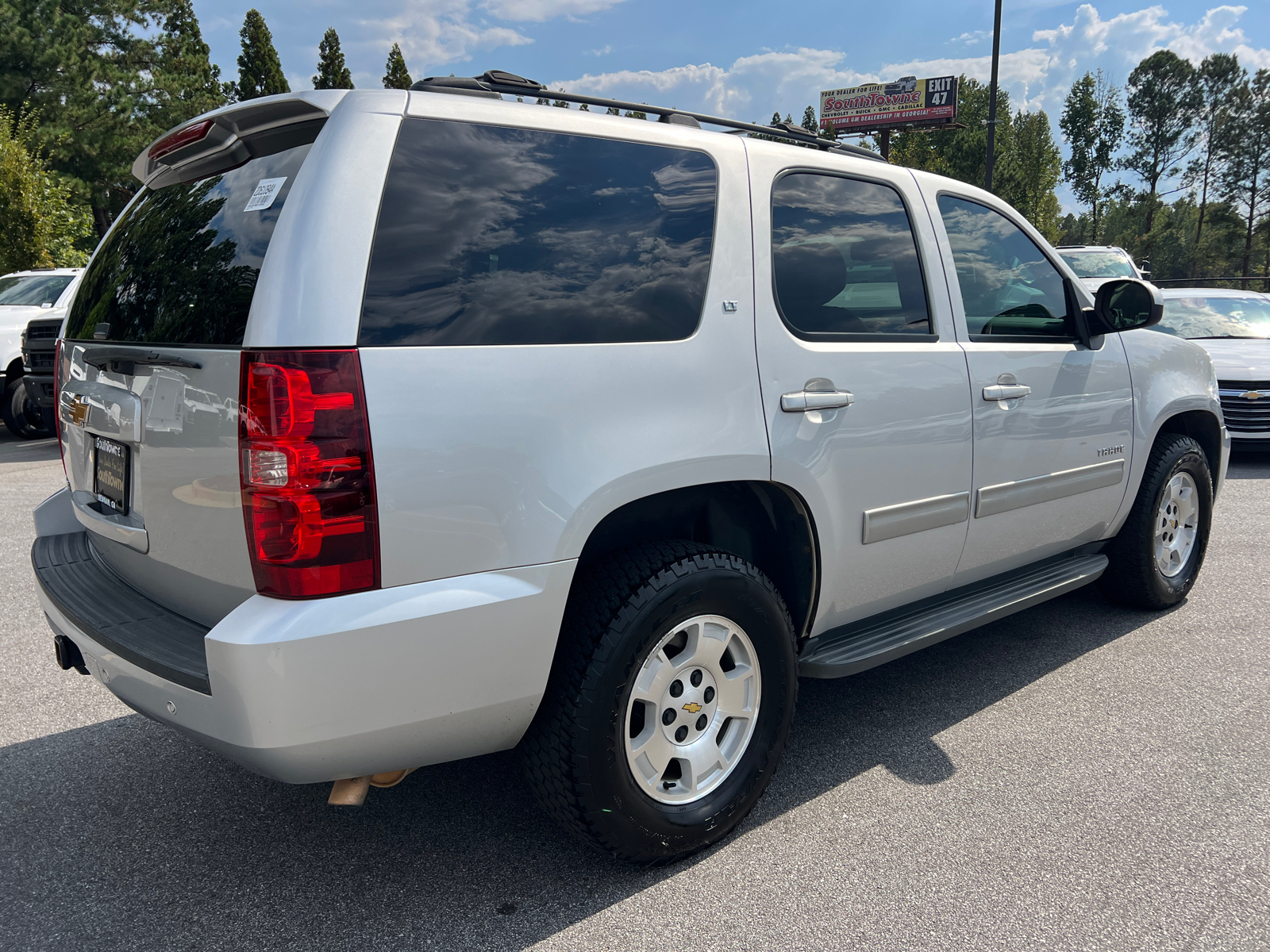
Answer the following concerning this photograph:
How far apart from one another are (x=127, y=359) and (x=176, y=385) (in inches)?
11.4

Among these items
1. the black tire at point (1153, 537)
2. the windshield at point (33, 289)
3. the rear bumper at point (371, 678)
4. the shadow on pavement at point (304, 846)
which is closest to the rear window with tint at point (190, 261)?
the rear bumper at point (371, 678)

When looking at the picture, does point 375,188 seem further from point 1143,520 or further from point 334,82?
point 334,82

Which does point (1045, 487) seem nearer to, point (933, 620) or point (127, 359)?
point (933, 620)

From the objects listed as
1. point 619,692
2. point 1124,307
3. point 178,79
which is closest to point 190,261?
point 619,692

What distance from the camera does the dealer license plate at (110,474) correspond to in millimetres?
2396

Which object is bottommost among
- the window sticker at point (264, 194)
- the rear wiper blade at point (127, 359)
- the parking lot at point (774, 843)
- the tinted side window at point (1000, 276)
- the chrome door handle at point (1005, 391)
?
the parking lot at point (774, 843)

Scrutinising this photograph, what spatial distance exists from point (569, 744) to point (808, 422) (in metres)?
1.15

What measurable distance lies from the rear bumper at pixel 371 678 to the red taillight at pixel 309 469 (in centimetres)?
7

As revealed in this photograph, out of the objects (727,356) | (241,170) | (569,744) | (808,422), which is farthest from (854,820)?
(241,170)

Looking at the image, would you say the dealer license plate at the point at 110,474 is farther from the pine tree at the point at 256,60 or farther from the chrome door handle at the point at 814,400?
the pine tree at the point at 256,60

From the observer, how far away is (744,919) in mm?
2305

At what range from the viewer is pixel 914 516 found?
305cm

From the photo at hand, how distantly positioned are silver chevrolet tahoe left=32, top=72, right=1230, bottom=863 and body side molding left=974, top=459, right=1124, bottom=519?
0.07m

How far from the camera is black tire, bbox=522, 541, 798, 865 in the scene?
7.38 ft
